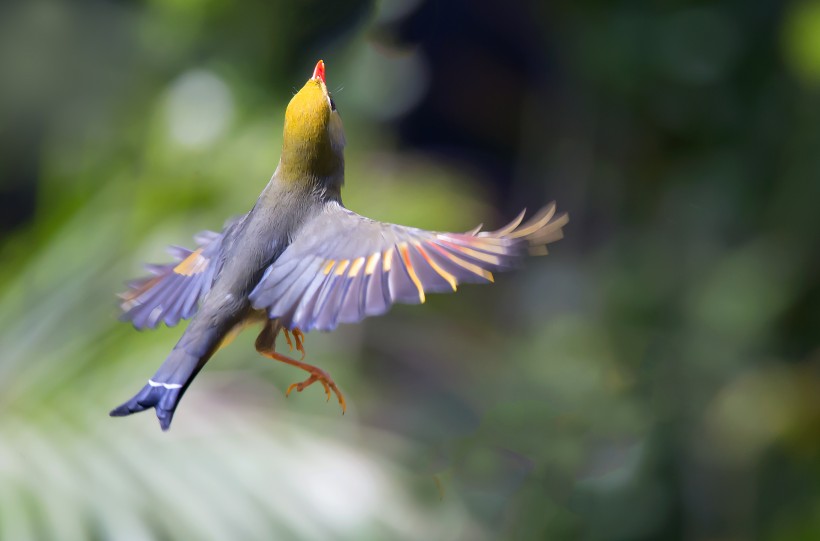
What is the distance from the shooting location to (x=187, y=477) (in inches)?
70.9

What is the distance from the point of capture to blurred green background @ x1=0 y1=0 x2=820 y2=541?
1907mm

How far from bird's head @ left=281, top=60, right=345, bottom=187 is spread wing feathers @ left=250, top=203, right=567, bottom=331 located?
3 centimetres

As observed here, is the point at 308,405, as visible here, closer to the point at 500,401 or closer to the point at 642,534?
the point at 500,401

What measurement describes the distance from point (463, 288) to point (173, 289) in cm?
238

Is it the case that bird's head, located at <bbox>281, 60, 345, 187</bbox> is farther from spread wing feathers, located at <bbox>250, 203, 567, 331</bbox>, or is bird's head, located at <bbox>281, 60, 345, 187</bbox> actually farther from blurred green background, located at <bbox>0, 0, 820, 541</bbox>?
blurred green background, located at <bbox>0, 0, 820, 541</bbox>

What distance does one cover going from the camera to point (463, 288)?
3369 millimetres

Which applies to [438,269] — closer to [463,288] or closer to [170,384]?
[170,384]

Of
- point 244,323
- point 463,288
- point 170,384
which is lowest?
point 170,384

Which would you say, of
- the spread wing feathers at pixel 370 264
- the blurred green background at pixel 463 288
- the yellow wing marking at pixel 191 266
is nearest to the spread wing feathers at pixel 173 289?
the yellow wing marking at pixel 191 266

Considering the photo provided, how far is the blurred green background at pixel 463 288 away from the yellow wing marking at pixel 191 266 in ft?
2.10

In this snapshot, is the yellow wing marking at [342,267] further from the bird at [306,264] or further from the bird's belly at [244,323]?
the bird's belly at [244,323]

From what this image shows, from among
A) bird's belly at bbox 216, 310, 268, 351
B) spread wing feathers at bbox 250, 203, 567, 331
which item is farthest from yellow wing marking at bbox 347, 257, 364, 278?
bird's belly at bbox 216, 310, 268, 351

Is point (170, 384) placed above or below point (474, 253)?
below

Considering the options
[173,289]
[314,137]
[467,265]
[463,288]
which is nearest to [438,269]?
[467,265]
